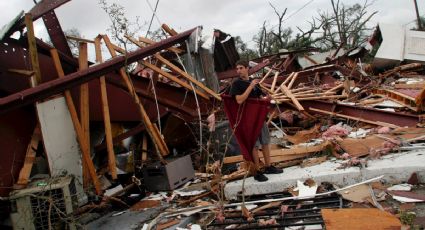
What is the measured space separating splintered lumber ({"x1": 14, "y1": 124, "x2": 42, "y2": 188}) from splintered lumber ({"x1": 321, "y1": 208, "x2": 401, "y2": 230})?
12.1 feet

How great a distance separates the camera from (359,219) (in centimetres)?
351

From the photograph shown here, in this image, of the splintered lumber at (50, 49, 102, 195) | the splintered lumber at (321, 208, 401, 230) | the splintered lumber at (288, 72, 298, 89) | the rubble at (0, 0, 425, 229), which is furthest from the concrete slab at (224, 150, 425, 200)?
the splintered lumber at (288, 72, 298, 89)

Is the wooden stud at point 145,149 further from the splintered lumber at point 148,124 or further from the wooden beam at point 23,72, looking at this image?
the wooden beam at point 23,72

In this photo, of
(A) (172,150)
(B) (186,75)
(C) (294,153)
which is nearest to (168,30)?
(B) (186,75)

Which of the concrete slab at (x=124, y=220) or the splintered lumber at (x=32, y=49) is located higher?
the splintered lumber at (x=32, y=49)

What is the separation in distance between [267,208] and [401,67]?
9704 mm

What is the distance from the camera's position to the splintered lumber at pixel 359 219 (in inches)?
130

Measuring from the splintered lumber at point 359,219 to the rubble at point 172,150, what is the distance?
18 millimetres

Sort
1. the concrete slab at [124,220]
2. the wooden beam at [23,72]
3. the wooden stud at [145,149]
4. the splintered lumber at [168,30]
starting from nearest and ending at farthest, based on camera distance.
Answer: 1. the concrete slab at [124,220]
2. the wooden beam at [23,72]
3. the wooden stud at [145,149]
4. the splintered lumber at [168,30]

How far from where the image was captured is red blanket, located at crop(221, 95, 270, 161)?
4.93m

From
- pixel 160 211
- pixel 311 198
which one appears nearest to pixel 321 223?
pixel 311 198

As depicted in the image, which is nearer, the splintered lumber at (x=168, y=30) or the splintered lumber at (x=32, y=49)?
the splintered lumber at (x=32, y=49)

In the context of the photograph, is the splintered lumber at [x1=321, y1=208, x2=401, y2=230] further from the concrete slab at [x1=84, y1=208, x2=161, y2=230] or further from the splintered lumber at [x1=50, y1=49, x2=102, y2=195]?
the splintered lumber at [x1=50, y1=49, x2=102, y2=195]

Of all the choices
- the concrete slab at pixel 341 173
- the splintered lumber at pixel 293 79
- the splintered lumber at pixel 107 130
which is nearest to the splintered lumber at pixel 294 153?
the concrete slab at pixel 341 173
